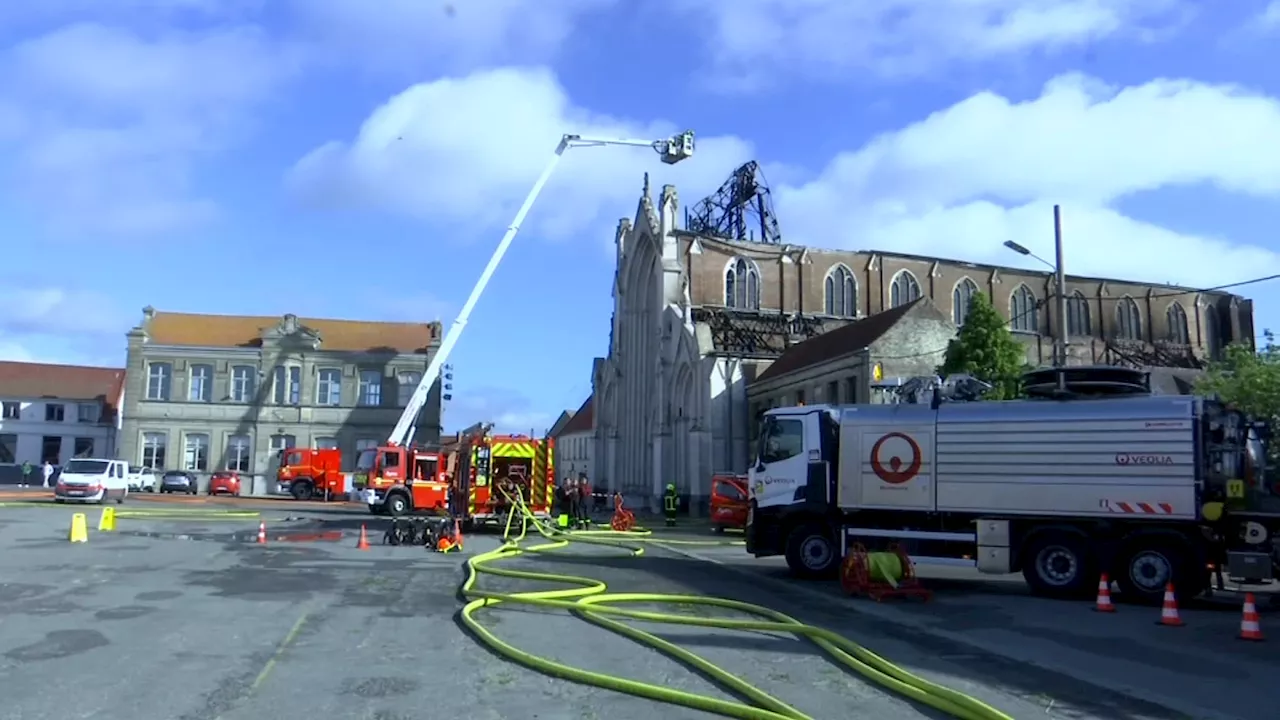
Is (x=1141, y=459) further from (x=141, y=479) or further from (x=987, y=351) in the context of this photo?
(x=141, y=479)

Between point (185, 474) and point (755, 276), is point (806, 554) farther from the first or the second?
point (185, 474)

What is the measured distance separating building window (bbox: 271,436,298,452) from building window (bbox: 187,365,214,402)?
4.98 m

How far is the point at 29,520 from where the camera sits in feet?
97.7

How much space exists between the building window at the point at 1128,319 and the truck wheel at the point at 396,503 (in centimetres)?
4751

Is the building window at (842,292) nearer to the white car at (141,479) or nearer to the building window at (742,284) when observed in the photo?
the building window at (742,284)

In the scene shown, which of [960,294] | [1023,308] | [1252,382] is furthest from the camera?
[1023,308]

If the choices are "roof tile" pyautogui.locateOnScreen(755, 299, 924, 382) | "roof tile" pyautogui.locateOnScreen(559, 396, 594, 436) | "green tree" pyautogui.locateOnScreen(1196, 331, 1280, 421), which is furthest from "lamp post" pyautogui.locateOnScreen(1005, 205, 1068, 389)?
"roof tile" pyautogui.locateOnScreen(559, 396, 594, 436)

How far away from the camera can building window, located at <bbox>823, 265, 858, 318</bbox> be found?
200 ft

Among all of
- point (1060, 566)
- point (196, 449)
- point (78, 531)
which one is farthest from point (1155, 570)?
point (196, 449)

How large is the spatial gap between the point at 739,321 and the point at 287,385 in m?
30.9

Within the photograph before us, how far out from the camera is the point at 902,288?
61.8 m

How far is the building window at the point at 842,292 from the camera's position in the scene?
2403 inches

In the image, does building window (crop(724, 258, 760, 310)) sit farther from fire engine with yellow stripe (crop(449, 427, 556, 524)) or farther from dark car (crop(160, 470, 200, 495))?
dark car (crop(160, 470, 200, 495))

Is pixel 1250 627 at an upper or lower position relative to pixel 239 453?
lower
